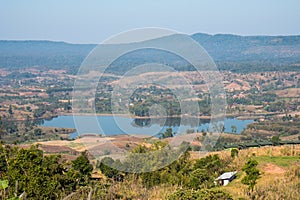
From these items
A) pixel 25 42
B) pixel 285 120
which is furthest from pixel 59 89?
pixel 25 42

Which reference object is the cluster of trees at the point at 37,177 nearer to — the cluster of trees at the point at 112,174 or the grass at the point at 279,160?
the cluster of trees at the point at 112,174

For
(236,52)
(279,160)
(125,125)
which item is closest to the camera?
(125,125)

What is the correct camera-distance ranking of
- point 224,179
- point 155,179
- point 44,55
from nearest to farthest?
point 155,179
point 224,179
point 44,55

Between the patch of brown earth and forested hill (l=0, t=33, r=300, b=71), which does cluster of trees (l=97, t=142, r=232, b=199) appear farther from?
forested hill (l=0, t=33, r=300, b=71)

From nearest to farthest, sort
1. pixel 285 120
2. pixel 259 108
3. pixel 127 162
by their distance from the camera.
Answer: pixel 127 162 → pixel 285 120 → pixel 259 108

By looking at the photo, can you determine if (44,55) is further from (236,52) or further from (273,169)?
(273,169)

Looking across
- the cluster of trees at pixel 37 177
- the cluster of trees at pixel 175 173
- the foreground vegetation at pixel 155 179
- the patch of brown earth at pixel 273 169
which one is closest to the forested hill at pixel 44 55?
the cluster of trees at pixel 175 173

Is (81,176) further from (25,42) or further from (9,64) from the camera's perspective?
(25,42)

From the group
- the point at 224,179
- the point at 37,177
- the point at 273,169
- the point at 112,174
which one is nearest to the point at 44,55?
the point at 112,174

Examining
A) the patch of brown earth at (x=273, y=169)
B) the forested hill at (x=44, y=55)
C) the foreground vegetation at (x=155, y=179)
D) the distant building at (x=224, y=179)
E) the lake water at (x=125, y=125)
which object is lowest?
the distant building at (x=224, y=179)

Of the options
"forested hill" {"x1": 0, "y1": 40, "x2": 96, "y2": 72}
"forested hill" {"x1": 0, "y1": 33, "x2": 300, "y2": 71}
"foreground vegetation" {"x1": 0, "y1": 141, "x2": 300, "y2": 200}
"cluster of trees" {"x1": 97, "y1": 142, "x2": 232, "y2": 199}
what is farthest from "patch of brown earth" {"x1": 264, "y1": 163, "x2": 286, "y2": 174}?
"forested hill" {"x1": 0, "y1": 33, "x2": 300, "y2": 71}

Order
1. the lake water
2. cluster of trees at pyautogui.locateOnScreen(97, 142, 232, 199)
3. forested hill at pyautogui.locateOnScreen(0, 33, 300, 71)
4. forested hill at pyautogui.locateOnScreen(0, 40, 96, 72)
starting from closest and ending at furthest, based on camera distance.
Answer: the lake water < cluster of trees at pyautogui.locateOnScreen(97, 142, 232, 199) < forested hill at pyautogui.locateOnScreen(0, 33, 300, 71) < forested hill at pyautogui.locateOnScreen(0, 40, 96, 72)
